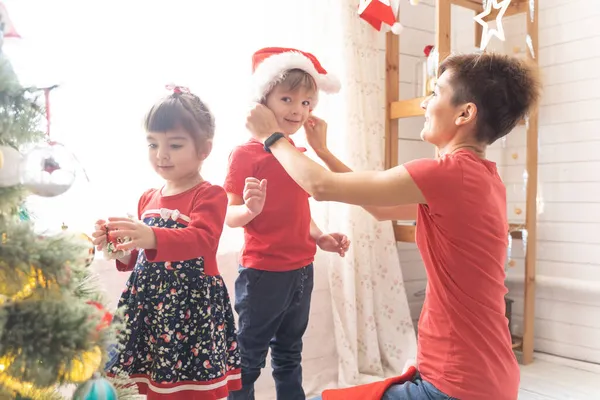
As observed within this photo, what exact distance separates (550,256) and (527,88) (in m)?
1.69

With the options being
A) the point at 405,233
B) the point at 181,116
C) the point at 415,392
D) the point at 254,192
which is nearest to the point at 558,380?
the point at 405,233

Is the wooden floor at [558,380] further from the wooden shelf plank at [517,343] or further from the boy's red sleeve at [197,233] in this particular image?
the boy's red sleeve at [197,233]

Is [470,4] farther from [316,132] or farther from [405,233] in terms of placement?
[316,132]

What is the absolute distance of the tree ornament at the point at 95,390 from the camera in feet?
2.97

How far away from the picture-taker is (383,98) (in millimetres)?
2709

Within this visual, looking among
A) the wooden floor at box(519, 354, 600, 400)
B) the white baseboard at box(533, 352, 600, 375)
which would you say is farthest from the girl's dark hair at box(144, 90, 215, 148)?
the white baseboard at box(533, 352, 600, 375)

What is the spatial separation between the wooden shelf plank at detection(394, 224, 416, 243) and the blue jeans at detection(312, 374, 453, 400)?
1391 mm

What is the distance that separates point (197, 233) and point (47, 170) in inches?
16.4

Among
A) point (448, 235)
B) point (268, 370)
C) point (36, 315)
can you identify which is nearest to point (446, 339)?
point (448, 235)

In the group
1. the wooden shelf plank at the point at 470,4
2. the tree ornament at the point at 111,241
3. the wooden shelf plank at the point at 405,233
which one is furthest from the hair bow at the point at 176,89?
the wooden shelf plank at the point at 470,4

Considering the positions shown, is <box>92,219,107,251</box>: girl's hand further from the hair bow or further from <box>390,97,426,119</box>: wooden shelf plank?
<box>390,97,426,119</box>: wooden shelf plank

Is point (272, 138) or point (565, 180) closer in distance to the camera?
point (272, 138)

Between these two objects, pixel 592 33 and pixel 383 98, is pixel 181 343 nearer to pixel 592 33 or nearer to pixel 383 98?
pixel 383 98

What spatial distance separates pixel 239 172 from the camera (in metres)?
1.55
